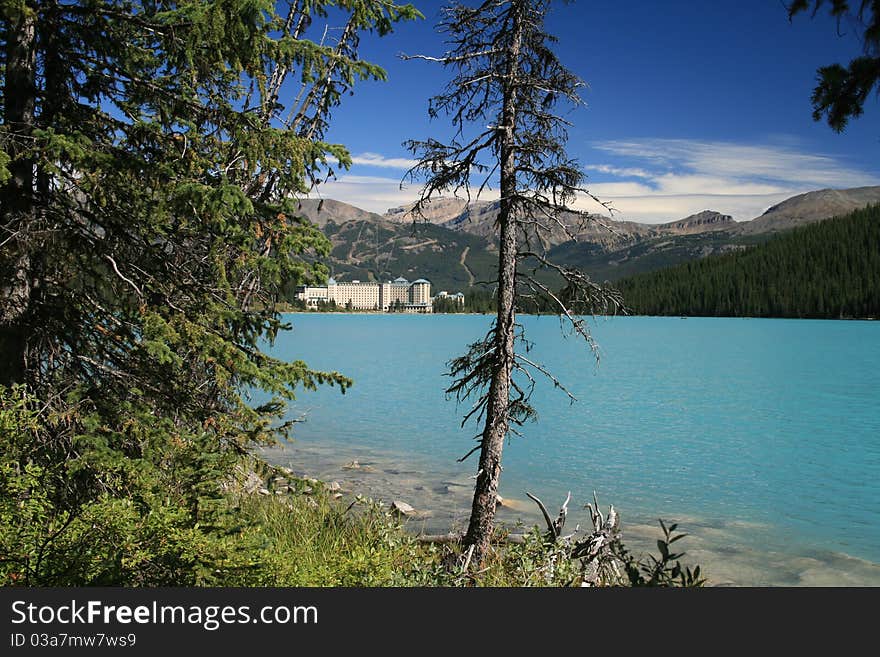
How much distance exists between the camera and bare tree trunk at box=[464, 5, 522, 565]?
31.5ft

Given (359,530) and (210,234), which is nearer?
(210,234)

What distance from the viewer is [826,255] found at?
547 feet

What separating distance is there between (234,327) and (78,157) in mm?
2199

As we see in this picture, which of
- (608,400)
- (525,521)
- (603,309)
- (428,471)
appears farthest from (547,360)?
(603,309)

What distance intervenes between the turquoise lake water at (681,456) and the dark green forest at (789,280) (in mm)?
111396

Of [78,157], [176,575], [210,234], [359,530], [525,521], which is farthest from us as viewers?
[525,521]

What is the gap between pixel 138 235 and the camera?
6.23 metres

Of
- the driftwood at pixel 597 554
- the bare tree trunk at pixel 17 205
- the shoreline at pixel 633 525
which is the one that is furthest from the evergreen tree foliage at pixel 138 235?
the shoreline at pixel 633 525

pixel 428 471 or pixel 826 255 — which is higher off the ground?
pixel 826 255

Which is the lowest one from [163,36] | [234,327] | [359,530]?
[359,530]

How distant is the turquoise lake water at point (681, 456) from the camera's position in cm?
1518

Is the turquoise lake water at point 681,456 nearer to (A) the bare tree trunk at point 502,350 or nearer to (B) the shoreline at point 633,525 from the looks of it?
(B) the shoreline at point 633,525

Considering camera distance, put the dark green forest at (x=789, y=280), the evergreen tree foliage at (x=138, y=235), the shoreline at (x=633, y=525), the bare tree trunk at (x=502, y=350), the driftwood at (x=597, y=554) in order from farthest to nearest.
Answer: the dark green forest at (x=789, y=280) → the shoreline at (x=633, y=525) → the bare tree trunk at (x=502, y=350) → the driftwood at (x=597, y=554) → the evergreen tree foliage at (x=138, y=235)

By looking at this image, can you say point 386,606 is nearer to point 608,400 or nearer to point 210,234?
point 210,234
